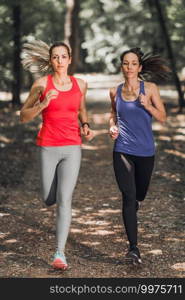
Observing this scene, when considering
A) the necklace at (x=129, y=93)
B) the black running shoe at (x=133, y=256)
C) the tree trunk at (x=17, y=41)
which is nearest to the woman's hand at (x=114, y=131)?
the necklace at (x=129, y=93)

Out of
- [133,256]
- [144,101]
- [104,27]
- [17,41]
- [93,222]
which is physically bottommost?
[93,222]

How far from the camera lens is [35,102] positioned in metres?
6.75

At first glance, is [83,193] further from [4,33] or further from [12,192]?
[4,33]

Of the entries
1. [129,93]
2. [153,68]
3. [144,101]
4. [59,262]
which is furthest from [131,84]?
[59,262]

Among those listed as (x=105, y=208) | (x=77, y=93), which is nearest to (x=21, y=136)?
(x=105, y=208)

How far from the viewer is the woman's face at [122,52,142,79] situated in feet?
22.6

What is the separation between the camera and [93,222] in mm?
9438

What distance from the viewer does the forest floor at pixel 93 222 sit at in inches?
277

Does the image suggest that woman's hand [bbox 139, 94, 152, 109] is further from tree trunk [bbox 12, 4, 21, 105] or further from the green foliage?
tree trunk [bbox 12, 4, 21, 105]

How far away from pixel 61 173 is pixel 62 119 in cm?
59

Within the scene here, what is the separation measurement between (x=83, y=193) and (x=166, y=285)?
230 inches

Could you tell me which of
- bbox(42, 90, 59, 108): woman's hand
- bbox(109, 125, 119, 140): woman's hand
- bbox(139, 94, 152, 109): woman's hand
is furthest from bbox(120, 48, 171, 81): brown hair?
bbox(42, 90, 59, 108): woman's hand

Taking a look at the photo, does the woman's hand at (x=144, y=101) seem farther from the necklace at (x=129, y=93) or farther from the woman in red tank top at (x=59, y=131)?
the woman in red tank top at (x=59, y=131)

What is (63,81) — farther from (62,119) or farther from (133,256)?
(133,256)
